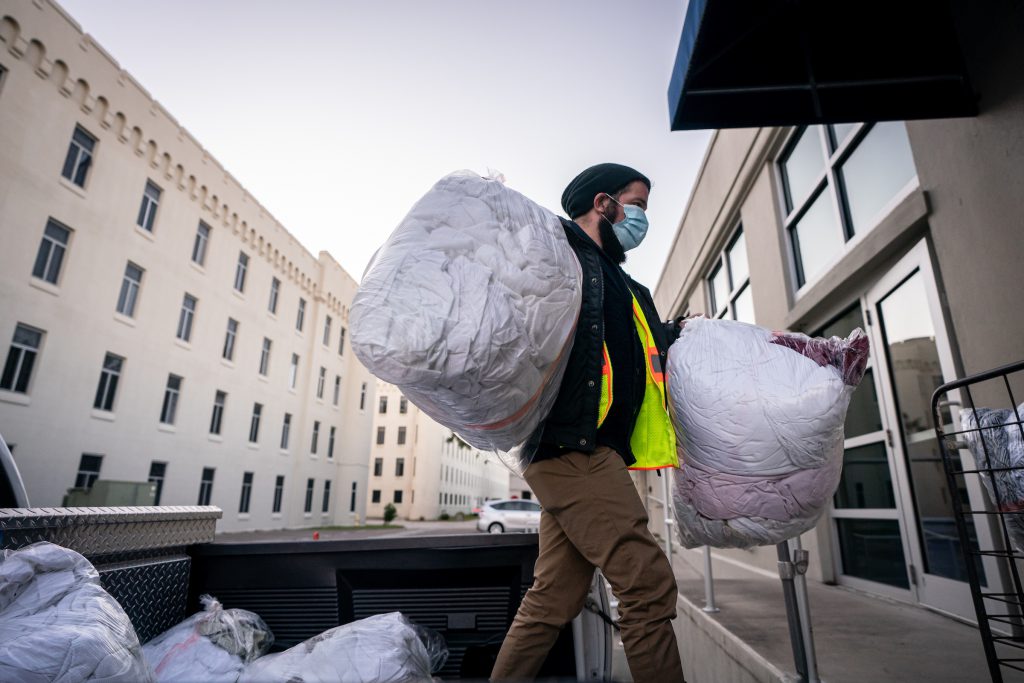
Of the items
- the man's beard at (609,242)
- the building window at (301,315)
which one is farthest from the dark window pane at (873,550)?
the building window at (301,315)

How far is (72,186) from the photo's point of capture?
1312 cm

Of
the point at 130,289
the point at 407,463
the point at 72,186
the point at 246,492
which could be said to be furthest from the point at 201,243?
the point at 407,463

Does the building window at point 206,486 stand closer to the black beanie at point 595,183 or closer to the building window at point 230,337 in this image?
the building window at point 230,337

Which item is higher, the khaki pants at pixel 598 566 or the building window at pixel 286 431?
the building window at pixel 286 431

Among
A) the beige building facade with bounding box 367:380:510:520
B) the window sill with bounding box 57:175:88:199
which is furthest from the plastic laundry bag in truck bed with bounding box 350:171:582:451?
the beige building facade with bounding box 367:380:510:520

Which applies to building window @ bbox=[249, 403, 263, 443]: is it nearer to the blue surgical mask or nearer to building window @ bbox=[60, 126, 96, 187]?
building window @ bbox=[60, 126, 96, 187]

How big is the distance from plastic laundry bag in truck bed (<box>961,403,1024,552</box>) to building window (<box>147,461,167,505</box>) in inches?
723

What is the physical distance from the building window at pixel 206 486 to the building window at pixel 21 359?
652 centimetres

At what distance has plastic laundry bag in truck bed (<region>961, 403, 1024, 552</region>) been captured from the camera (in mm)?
1596

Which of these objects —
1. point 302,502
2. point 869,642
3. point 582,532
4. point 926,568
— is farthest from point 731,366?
point 302,502

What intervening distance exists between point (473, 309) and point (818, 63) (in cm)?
326

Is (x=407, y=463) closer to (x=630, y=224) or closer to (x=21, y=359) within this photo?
(x=21, y=359)

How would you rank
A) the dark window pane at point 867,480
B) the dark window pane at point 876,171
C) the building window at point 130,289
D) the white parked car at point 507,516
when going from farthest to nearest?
1. the white parked car at point 507,516
2. the building window at point 130,289
3. the dark window pane at point 867,480
4. the dark window pane at point 876,171

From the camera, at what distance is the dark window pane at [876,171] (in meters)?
3.78
